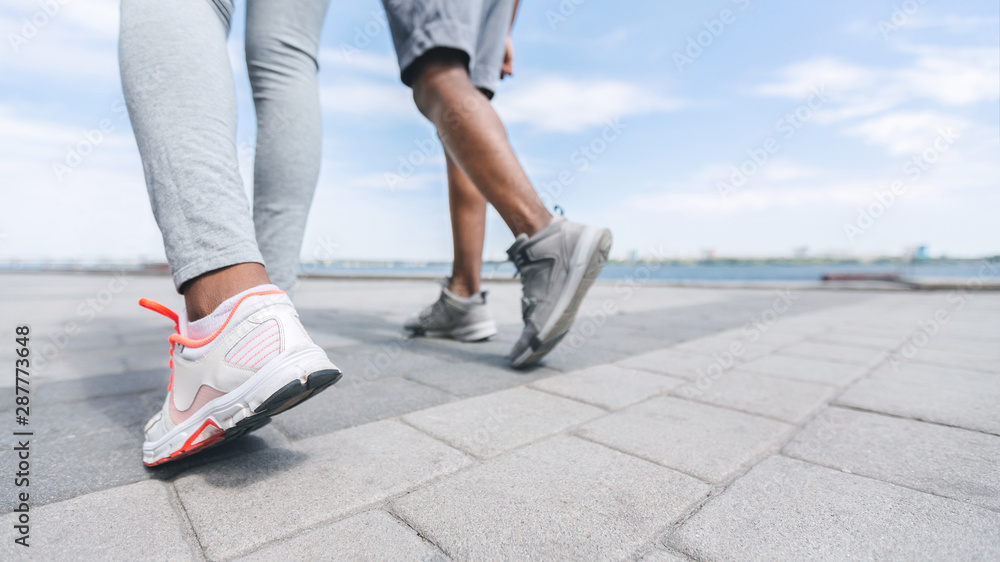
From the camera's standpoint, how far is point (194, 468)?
86 cm

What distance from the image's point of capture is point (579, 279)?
1420mm

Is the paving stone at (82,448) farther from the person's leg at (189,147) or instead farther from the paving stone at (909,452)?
the paving stone at (909,452)

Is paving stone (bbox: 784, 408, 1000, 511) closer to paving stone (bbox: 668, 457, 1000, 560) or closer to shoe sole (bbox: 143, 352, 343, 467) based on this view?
paving stone (bbox: 668, 457, 1000, 560)

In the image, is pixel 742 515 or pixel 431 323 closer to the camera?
pixel 742 515

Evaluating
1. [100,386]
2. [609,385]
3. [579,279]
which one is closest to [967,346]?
[609,385]

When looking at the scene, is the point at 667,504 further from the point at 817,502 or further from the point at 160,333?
the point at 160,333

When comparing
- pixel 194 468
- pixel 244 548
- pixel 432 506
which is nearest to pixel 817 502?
pixel 432 506

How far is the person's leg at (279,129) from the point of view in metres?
1.34

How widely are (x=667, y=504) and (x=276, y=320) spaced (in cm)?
66

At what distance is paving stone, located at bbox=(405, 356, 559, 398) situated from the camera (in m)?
1.40

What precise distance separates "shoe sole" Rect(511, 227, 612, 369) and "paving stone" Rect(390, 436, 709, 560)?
0.56 m

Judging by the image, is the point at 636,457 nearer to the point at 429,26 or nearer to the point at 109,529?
the point at 109,529

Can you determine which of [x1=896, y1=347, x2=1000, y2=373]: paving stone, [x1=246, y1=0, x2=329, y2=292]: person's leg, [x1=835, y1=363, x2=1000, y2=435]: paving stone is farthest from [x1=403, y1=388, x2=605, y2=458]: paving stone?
[x1=896, y1=347, x2=1000, y2=373]: paving stone

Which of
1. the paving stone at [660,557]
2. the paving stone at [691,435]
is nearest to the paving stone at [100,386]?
the paving stone at [691,435]
